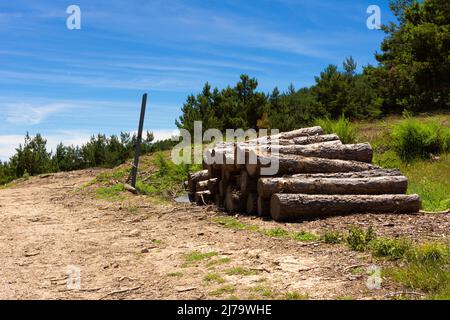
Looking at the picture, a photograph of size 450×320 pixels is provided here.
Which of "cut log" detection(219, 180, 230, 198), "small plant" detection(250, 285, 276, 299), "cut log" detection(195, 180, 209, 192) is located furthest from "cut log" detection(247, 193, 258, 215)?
"small plant" detection(250, 285, 276, 299)

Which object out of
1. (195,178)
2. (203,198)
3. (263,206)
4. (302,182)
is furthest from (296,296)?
(195,178)

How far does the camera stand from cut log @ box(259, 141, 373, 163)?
36.2ft

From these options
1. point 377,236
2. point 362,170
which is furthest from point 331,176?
point 377,236

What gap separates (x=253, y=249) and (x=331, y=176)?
3.72 m

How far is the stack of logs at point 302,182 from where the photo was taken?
29.7ft

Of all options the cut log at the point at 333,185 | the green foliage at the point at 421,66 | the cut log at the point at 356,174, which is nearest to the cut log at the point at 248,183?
the cut log at the point at 333,185

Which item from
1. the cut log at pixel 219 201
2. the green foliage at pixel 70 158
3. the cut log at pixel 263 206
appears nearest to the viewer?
the cut log at pixel 263 206

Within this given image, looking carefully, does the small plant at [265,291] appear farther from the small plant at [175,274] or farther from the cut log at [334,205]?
the cut log at [334,205]

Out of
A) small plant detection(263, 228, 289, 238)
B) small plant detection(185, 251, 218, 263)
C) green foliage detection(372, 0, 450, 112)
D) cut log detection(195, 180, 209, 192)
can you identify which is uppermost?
green foliage detection(372, 0, 450, 112)

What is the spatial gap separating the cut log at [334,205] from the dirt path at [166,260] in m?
0.41

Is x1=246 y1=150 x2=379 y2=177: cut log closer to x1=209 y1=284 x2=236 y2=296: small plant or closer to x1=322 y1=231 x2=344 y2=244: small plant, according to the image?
x1=322 y1=231 x2=344 y2=244: small plant

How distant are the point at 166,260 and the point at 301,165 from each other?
4.47 m

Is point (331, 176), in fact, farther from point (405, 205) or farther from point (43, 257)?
point (43, 257)

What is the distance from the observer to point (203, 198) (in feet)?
39.1
